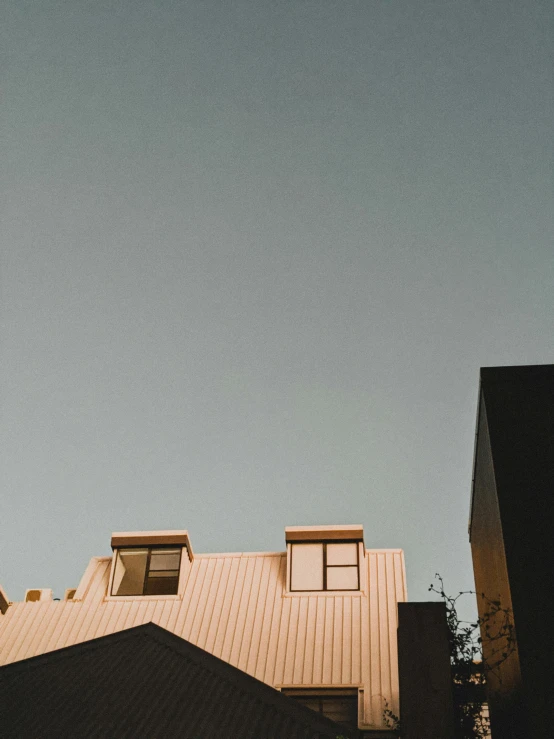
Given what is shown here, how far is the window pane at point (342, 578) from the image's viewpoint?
18828mm

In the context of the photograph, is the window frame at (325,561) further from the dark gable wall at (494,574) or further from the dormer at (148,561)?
the dark gable wall at (494,574)

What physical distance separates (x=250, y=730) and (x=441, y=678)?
3775mm

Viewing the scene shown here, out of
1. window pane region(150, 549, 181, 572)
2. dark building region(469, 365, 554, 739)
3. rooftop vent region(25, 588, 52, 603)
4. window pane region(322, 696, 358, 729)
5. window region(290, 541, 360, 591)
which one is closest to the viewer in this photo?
dark building region(469, 365, 554, 739)

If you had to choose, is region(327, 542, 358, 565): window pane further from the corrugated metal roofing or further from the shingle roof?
the shingle roof

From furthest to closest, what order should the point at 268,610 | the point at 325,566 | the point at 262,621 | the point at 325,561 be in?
1. the point at 325,561
2. the point at 325,566
3. the point at 268,610
4. the point at 262,621

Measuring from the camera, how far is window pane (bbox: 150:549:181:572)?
66.5ft

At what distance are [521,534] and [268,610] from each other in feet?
38.2

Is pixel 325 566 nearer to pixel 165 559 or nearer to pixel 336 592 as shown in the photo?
pixel 336 592

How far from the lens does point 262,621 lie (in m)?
17.9

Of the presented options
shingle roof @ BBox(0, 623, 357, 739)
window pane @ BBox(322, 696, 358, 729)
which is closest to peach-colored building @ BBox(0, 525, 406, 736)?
window pane @ BBox(322, 696, 358, 729)

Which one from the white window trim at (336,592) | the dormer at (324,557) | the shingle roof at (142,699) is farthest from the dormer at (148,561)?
the shingle roof at (142,699)

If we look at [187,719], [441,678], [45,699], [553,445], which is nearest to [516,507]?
[553,445]

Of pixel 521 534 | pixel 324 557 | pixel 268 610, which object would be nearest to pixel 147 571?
pixel 268 610

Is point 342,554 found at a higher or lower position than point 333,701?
higher
